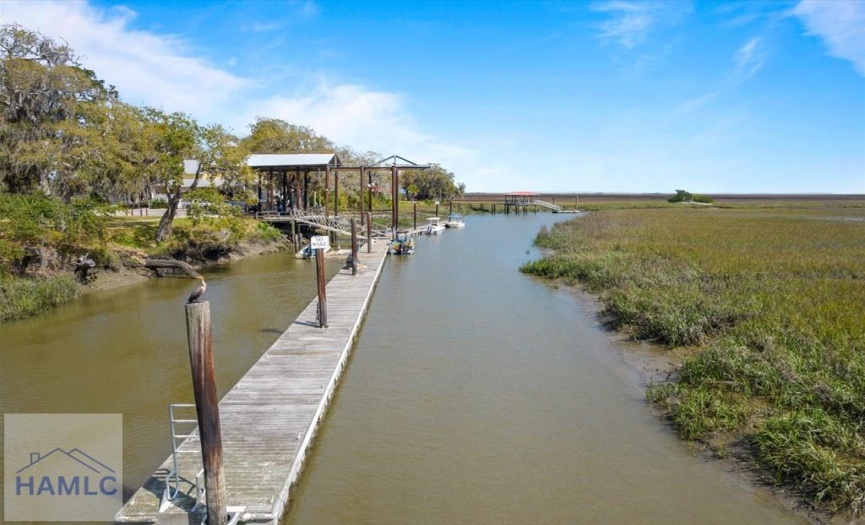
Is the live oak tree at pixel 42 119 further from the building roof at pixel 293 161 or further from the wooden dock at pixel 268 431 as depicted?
the wooden dock at pixel 268 431

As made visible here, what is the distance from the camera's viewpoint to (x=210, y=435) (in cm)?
654

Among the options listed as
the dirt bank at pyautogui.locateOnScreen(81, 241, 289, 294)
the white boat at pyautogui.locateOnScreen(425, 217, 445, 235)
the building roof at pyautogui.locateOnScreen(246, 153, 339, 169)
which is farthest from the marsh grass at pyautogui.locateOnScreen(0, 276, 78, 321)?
the white boat at pyautogui.locateOnScreen(425, 217, 445, 235)

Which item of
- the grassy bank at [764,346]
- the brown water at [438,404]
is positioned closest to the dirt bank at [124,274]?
the brown water at [438,404]

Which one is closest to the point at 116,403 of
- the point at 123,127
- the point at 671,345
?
the point at 671,345

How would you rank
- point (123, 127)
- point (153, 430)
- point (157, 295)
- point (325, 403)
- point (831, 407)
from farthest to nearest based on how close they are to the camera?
point (123, 127) → point (157, 295) → point (325, 403) → point (153, 430) → point (831, 407)

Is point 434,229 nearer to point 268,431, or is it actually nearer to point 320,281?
point 320,281

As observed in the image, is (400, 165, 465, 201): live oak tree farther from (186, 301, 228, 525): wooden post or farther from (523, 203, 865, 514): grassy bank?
(186, 301, 228, 525): wooden post

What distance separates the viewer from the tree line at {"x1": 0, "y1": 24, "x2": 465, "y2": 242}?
86.8 ft

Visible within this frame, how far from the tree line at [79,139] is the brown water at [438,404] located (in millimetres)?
8381

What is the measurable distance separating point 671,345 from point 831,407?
4.99m

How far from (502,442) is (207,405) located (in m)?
5.40

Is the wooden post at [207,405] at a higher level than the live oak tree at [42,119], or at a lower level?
lower

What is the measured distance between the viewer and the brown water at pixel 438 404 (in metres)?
8.06

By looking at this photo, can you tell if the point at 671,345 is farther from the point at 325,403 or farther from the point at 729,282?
the point at 325,403
